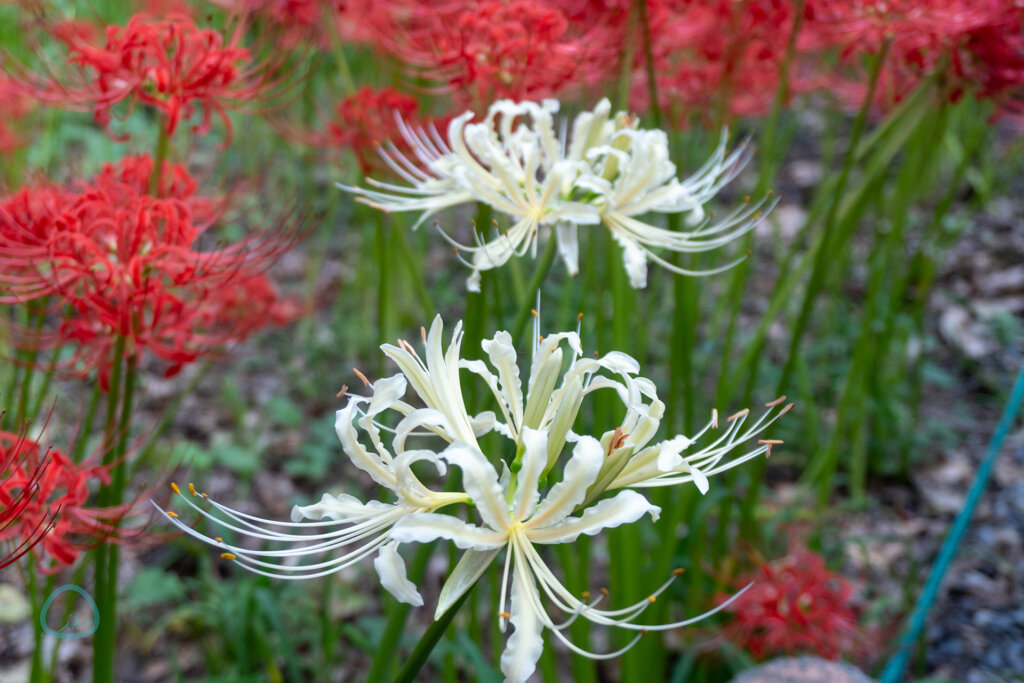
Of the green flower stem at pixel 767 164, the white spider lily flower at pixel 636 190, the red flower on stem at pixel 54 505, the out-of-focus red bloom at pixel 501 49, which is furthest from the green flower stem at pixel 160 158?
the green flower stem at pixel 767 164

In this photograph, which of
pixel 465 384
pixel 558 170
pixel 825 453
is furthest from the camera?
pixel 825 453

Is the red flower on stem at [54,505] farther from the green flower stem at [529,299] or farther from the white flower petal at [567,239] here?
the white flower petal at [567,239]

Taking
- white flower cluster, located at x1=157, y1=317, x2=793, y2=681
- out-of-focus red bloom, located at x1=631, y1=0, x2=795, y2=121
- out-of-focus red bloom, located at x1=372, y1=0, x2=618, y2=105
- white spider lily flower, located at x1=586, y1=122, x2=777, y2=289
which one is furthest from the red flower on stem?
out-of-focus red bloom, located at x1=631, y1=0, x2=795, y2=121

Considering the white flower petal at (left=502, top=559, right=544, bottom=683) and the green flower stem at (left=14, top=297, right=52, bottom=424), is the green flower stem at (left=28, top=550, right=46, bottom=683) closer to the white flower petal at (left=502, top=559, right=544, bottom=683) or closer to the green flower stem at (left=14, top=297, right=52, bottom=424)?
the green flower stem at (left=14, top=297, right=52, bottom=424)

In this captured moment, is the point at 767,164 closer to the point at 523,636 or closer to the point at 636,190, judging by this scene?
the point at 636,190

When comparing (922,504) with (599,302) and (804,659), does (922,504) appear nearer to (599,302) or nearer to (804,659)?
(804,659)

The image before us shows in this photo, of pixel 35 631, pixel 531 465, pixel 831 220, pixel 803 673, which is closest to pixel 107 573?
pixel 35 631

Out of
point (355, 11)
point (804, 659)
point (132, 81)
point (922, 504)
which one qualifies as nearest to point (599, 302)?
point (804, 659)
